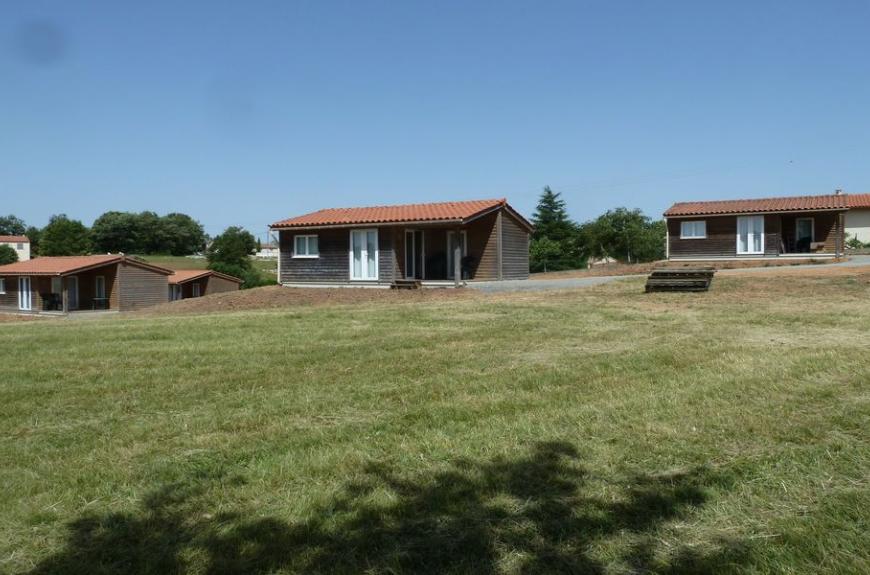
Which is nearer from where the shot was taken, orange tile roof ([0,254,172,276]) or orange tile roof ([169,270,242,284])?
orange tile roof ([0,254,172,276])

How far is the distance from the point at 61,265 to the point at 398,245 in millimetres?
32980

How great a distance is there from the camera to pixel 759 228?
33031mm

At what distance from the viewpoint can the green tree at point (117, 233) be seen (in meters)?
105

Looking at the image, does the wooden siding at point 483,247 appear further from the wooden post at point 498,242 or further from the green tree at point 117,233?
the green tree at point 117,233

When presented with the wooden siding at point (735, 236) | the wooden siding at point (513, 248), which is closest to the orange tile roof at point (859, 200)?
the wooden siding at point (735, 236)

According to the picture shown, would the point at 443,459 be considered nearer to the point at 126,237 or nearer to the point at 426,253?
the point at 426,253

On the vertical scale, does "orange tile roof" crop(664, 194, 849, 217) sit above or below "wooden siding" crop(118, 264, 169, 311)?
above

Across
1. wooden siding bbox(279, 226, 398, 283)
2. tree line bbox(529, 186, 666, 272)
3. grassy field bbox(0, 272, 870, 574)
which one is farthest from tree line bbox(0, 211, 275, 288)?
grassy field bbox(0, 272, 870, 574)

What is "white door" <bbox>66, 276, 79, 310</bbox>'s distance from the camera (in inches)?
1891

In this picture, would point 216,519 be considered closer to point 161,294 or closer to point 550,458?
point 550,458

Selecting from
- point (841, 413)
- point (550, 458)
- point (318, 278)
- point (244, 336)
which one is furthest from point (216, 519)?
point (318, 278)

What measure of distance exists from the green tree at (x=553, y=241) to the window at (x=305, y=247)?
Answer: 26.0 meters

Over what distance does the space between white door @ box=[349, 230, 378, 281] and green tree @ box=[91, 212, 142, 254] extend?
90.4m

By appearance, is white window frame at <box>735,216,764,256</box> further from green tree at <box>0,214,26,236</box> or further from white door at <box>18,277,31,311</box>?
green tree at <box>0,214,26,236</box>
